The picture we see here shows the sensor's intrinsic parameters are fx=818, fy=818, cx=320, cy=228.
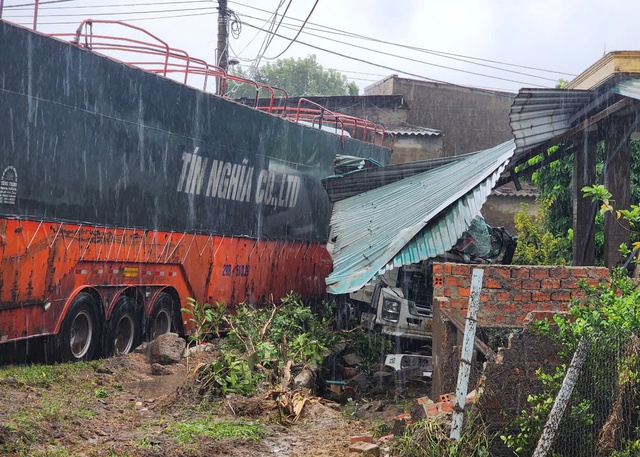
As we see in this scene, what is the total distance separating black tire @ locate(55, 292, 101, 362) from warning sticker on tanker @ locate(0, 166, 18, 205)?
1737 millimetres

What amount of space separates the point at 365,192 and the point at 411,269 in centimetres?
342

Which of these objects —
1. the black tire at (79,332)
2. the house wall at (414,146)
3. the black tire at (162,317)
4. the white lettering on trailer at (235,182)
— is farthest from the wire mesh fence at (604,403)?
the house wall at (414,146)

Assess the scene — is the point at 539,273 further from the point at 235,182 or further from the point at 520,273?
the point at 235,182

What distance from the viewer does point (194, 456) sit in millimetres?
6055

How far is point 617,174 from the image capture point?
35.0 feet

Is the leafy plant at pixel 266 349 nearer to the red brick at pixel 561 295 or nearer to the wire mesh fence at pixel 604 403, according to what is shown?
the red brick at pixel 561 295

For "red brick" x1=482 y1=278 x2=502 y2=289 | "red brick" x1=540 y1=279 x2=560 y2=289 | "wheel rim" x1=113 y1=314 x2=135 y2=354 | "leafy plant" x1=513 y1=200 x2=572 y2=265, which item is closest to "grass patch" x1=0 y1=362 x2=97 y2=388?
"wheel rim" x1=113 y1=314 x2=135 y2=354

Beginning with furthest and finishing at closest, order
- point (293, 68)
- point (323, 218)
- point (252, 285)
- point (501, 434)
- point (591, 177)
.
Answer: point (293, 68)
point (323, 218)
point (252, 285)
point (591, 177)
point (501, 434)

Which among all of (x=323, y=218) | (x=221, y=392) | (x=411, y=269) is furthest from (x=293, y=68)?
(x=221, y=392)

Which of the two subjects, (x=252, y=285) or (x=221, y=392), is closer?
(x=221, y=392)

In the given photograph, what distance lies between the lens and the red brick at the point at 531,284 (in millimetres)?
7430

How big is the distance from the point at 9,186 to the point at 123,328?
10.6ft

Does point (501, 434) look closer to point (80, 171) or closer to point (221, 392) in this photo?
point (221, 392)

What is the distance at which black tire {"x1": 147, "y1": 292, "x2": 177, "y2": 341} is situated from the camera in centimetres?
1177
